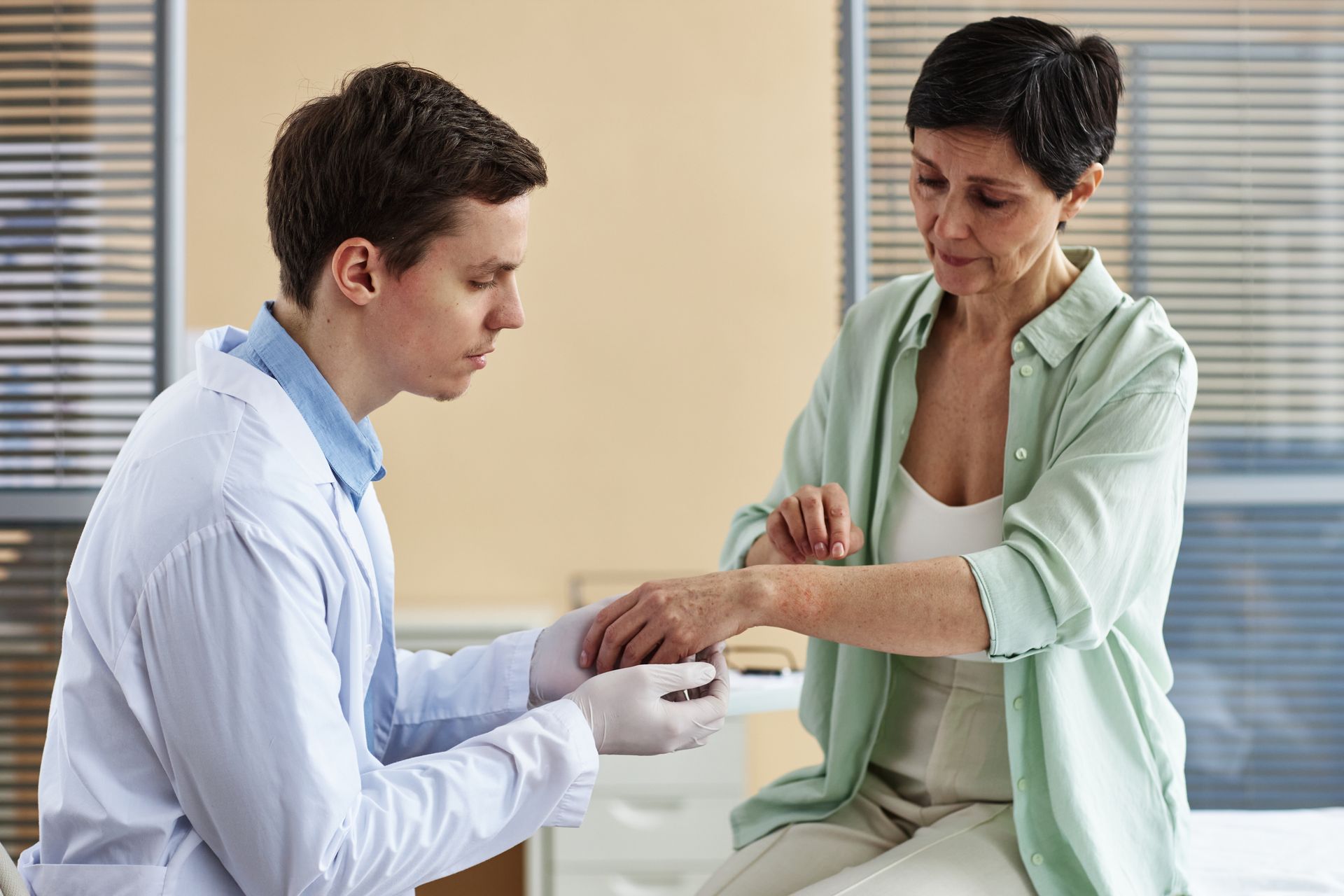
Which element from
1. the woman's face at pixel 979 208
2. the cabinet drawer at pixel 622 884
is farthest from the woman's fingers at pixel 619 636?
the cabinet drawer at pixel 622 884

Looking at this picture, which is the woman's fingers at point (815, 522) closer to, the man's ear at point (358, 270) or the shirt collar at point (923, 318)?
the shirt collar at point (923, 318)

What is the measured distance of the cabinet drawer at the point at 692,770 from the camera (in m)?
2.43

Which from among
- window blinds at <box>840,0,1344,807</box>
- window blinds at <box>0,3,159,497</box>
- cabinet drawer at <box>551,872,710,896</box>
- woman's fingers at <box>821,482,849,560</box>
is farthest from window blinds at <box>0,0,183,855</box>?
woman's fingers at <box>821,482,849,560</box>

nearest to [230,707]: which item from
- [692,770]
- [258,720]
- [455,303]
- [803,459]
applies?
[258,720]

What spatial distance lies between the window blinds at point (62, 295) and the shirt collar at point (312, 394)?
209cm

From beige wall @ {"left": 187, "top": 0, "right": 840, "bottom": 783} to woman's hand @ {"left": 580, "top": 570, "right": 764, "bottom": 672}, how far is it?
5.87ft

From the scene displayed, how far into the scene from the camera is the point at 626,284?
10.1ft

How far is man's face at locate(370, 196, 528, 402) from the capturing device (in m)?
1.11

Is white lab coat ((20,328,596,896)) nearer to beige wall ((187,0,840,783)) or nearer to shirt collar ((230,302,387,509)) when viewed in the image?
shirt collar ((230,302,387,509))

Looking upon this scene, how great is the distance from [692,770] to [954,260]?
1.41 m

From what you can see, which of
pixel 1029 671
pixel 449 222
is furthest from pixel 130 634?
pixel 1029 671

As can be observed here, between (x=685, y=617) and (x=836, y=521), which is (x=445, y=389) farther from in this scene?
(x=836, y=521)

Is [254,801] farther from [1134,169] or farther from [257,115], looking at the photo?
[1134,169]

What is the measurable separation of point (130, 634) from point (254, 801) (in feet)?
0.54
